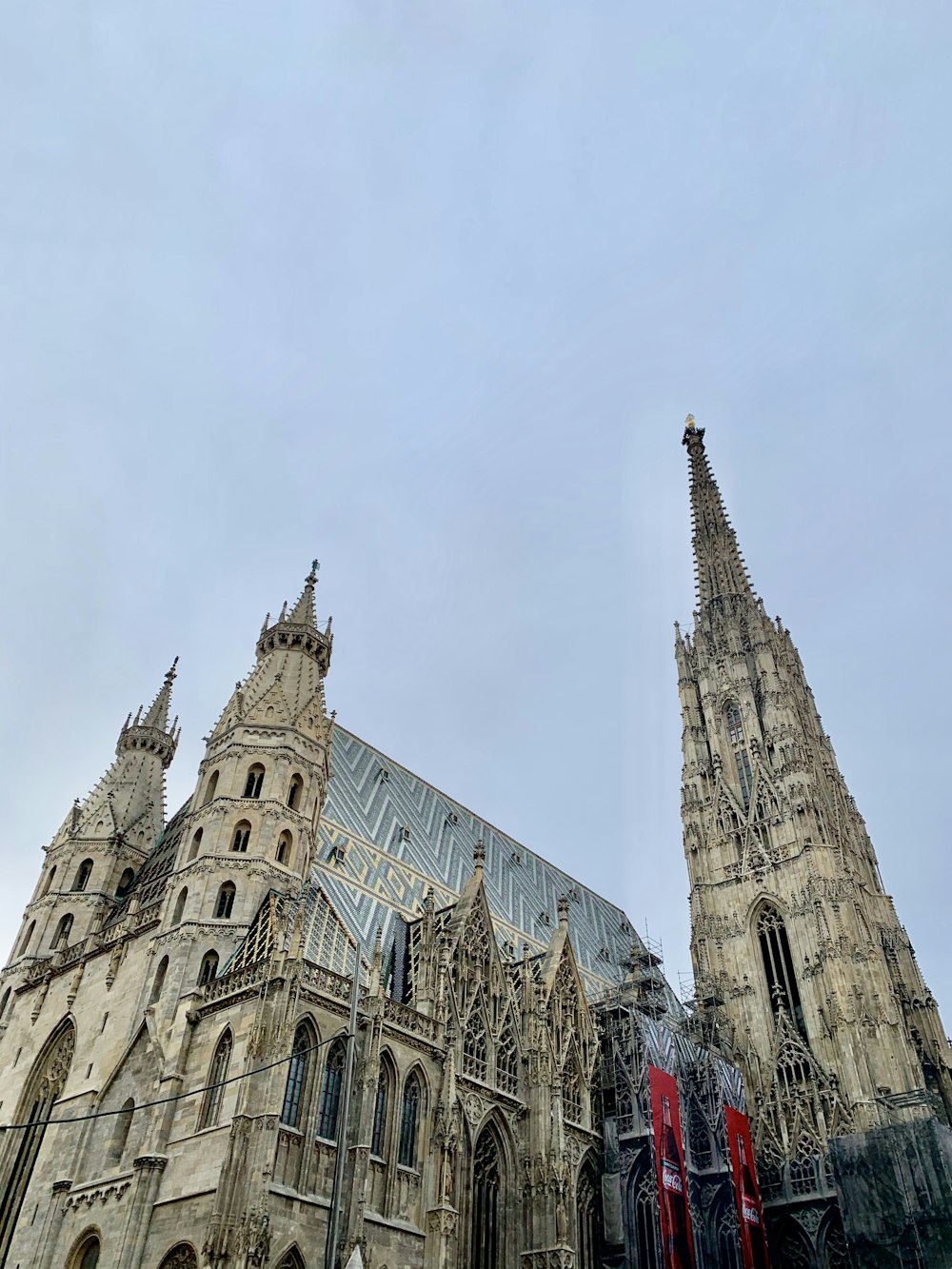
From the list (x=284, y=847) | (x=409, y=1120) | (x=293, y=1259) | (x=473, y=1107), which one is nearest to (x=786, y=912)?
(x=473, y=1107)

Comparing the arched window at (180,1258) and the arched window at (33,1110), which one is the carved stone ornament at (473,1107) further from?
the arched window at (33,1110)

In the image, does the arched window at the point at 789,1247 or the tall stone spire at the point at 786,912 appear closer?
the arched window at the point at 789,1247

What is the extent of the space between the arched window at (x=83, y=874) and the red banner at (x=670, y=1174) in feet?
87.5

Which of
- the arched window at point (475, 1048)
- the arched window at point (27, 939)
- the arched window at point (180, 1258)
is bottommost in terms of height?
the arched window at point (180, 1258)

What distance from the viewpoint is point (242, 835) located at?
129 feet

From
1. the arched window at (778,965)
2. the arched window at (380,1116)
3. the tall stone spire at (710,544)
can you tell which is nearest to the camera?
the arched window at (380,1116)

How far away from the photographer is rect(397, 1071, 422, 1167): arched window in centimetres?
3250

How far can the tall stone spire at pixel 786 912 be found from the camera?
158ft

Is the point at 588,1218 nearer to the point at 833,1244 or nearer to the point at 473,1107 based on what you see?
the point at 473,1107

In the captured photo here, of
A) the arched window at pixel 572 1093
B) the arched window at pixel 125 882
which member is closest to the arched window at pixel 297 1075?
the arched window at pixel 572 1093

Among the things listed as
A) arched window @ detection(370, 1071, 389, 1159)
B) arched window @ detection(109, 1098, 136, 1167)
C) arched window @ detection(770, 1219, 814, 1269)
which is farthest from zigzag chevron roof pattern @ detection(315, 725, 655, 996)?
arched window @ detection(770, 1219, 814, 1269)

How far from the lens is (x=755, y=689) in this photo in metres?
68.1

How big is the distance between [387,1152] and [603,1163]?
43.5ft

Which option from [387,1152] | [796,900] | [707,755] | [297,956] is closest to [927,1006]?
[796,900]
